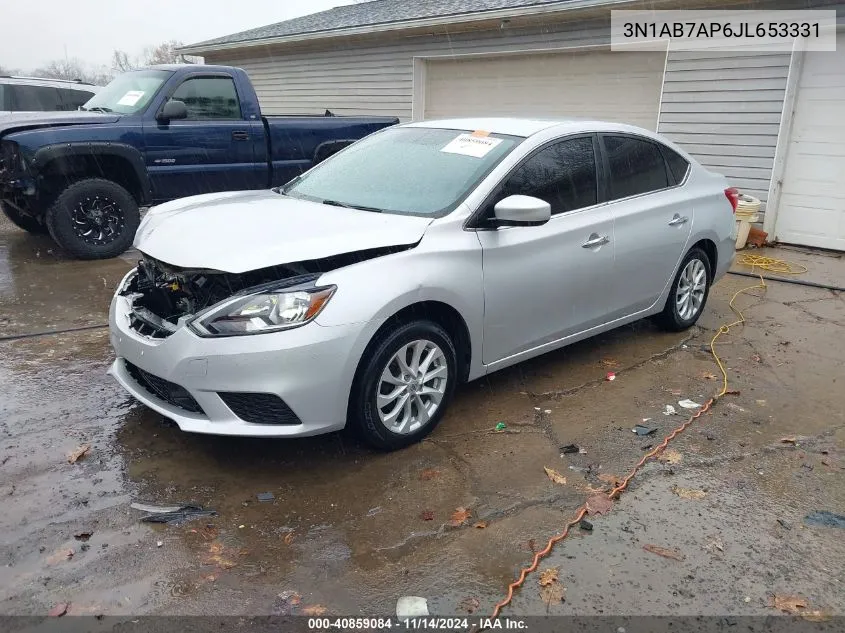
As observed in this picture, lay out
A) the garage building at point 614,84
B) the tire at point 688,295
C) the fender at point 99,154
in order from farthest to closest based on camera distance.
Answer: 1. the garage building at point 614,84
2. the fender at point 99,154
3. the tire at point 688,295

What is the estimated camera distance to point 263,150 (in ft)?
26.8

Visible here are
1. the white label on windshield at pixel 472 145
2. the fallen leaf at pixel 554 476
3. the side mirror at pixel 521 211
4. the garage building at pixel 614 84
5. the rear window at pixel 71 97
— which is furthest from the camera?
the rear window at pixel 71 97

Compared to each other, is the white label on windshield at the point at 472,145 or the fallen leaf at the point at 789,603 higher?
the white label on windshield at the point at 472,145

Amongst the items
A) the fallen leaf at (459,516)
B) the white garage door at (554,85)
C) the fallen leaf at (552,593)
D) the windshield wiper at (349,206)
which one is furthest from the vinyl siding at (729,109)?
the fallen leaf at (552,593)

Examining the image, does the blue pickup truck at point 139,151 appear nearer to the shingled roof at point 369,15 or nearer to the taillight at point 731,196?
the shingled roof at point 369,15

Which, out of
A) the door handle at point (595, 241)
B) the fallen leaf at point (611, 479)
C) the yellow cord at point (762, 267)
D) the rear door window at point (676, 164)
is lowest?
the yellow cord at point (762, 267)

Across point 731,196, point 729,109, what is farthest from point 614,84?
point 731,196

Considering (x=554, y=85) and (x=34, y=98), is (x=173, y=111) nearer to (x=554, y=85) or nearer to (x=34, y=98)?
(x=554, y=85)

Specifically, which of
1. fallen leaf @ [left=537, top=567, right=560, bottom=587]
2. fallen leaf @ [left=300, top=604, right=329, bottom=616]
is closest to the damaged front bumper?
fallen leaf @ [left=300, top=604, right=329, bottom=616]

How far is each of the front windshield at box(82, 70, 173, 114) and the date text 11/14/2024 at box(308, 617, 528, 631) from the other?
21.7 ft

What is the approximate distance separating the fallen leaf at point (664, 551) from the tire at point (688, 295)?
9.29 ft

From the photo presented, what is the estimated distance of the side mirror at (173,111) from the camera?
719cm

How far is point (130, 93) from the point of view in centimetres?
772

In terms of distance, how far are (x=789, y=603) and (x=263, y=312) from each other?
97.1 inches
